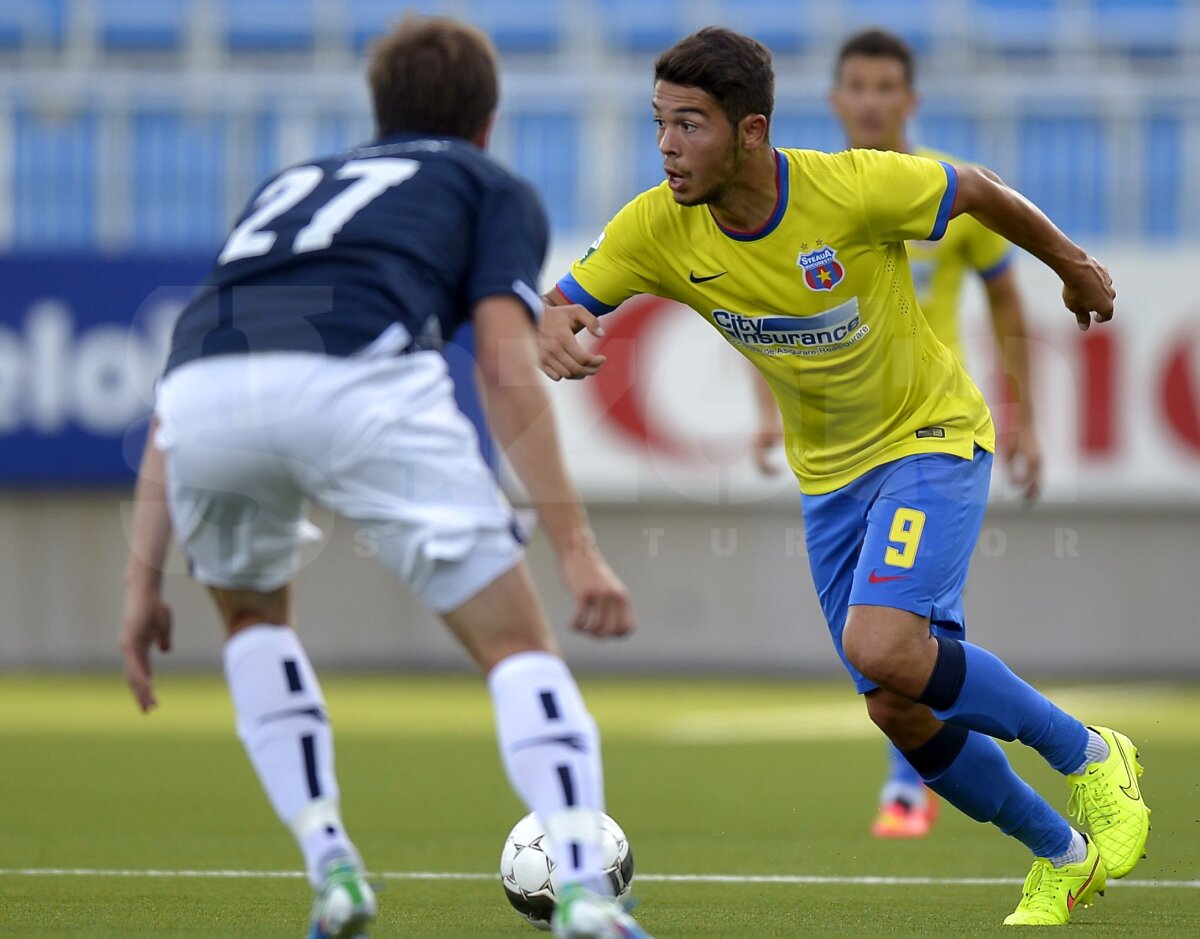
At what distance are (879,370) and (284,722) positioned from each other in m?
2.03

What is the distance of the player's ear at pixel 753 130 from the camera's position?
15.8 ft

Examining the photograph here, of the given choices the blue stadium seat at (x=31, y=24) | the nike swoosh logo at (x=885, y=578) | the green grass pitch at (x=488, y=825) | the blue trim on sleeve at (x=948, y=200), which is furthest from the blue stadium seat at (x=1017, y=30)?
the nike swoosh logo at (x=885, y=578)

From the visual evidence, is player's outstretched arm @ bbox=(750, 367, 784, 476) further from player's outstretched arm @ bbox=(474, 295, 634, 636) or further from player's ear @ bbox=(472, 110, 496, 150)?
player's outstretched arm @ bbox=(474, 295, 634, 636)

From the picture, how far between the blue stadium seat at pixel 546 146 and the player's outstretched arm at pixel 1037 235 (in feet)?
42.1

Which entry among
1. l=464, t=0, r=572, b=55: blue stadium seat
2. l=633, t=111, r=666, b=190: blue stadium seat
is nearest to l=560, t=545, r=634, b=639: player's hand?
l=633, t=111, r=666, b=190: blue stadium seat

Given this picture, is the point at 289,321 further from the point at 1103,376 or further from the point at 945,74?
the point at 945,74

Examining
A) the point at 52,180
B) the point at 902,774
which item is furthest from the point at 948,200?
the point at 52,180

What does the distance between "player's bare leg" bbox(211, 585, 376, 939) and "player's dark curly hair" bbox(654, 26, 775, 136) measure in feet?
5.51

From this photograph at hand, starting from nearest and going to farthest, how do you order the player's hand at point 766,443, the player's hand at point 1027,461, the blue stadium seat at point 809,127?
the player's hand at point 1027,461, the player's hand at point 766,443, the blue stadium seat at point 809,127

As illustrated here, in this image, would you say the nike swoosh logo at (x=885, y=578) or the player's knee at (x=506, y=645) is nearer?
the player's knee at (x=506, y=645)

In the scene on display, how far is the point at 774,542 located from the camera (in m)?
16.2

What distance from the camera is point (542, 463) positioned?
3539 mm

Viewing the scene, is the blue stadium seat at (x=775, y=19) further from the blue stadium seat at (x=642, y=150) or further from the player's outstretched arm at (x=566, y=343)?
the player's outstretched arm at (x=566, y=343)

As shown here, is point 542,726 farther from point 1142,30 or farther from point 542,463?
point 1142,30
